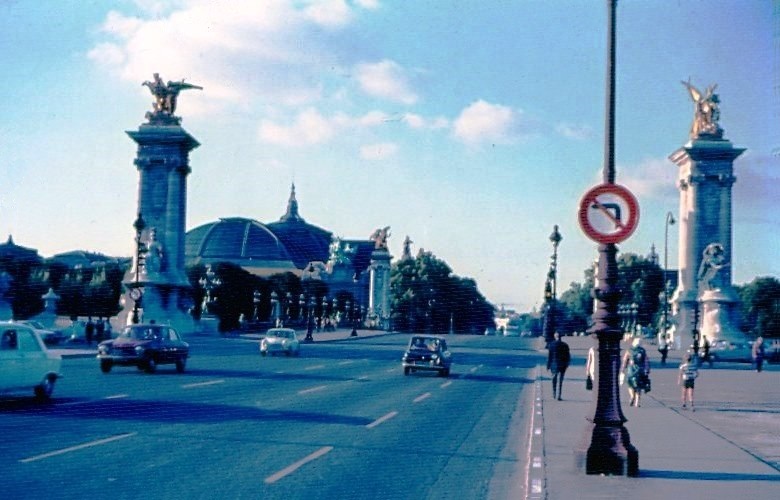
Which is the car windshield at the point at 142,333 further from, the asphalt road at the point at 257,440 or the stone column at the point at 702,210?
the stone column at the point at 702,210

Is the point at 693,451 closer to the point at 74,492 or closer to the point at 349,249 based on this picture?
the point at 74,492

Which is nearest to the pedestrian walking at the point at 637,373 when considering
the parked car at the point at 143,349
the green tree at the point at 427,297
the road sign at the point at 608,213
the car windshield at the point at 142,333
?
the road sign at the point at 608,213

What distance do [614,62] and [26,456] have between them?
9442 mm

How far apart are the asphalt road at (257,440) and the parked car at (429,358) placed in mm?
7452

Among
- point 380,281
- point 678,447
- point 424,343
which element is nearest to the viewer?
point 678,447

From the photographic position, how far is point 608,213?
12320 mm

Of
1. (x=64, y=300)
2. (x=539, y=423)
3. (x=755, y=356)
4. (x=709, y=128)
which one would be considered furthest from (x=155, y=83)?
(x=539, y=423)

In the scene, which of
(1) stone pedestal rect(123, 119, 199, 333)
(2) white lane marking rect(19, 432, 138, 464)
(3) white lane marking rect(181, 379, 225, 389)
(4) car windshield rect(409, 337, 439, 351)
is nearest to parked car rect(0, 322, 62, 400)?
(2) white lane marking rect(19, 432, 138, 464)

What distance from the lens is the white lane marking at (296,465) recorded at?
465 inches

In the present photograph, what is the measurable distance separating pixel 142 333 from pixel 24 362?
12.2m

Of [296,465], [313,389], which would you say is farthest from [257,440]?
[313,389]

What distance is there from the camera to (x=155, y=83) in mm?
84500

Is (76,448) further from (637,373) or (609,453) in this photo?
(637,373)

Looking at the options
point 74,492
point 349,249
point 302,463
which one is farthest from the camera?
point 349,249
